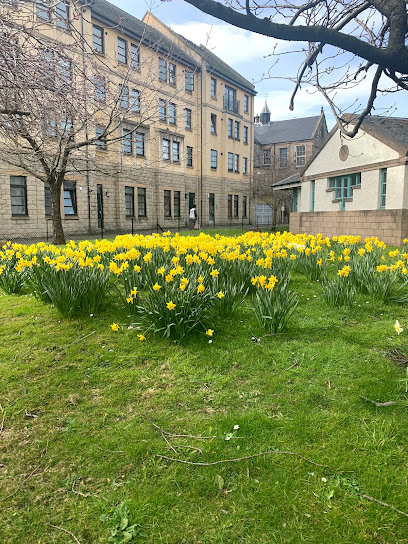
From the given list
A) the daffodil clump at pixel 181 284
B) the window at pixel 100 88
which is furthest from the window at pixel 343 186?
the window at pixel 100 88

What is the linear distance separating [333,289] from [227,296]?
1.54 meters

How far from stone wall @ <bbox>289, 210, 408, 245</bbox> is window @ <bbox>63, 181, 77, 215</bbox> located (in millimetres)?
15043

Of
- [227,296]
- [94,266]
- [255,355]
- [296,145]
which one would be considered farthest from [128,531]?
[296,145]

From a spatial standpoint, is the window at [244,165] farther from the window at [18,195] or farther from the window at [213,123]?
the window at [18,195]

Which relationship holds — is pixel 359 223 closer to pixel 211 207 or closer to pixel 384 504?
pixel 384 504

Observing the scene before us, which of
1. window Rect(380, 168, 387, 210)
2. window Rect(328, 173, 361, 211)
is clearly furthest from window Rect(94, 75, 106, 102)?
window Rect(328, 173, 361, 211)

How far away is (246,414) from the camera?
267 centimetres

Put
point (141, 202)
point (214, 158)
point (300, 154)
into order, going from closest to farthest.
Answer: point (141, 202)
point (214, 158)
point (300, 154)

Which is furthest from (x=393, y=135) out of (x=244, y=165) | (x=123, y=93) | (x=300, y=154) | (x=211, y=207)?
(x=300, y=154)

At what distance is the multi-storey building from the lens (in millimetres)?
22000

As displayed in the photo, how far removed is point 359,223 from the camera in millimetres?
17125

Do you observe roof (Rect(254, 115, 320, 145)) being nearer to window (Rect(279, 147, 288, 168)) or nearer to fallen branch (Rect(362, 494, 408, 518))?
window (Rect(279, 147, 288, 168))

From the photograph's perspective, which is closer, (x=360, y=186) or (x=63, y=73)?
(x=63, y=73)

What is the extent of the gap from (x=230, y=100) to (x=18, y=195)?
27.3 m
